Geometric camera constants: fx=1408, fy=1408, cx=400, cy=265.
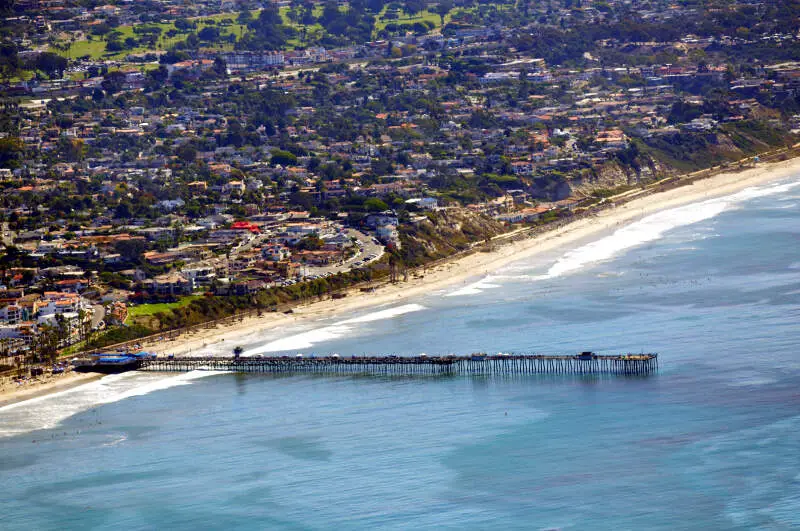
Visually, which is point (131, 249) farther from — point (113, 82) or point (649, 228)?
point (113, 82)

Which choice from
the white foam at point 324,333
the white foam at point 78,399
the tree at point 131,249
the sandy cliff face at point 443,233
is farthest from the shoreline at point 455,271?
the tree at point 131,249

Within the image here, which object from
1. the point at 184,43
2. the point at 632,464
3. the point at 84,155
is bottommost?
the point at 632,464

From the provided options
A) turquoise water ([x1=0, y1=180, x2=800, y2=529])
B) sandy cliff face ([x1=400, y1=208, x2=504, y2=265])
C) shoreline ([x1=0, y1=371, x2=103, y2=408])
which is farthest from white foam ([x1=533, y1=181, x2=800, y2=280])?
shoreline ([x1=0, y1=371, x2=103, y2=408])

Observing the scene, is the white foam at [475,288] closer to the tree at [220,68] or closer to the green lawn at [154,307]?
the green lawn at [154,307]

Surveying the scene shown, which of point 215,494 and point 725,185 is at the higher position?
point 725,185

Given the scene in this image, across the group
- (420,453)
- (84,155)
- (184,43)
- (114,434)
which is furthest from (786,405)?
(184,43)

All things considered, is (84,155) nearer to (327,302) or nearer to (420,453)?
(327,302)

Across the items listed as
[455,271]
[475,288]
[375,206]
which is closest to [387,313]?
[475,288]
